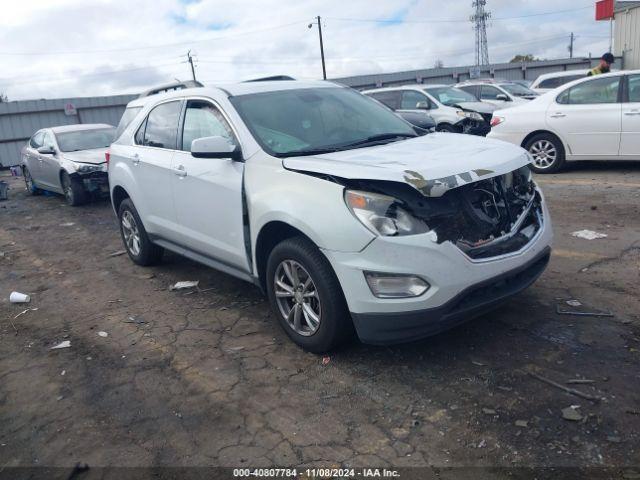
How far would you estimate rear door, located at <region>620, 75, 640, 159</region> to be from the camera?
821 cm

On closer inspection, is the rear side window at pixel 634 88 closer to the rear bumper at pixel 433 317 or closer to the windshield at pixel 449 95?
the windshield at pixel 449 95

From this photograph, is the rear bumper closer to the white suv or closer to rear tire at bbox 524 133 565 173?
the white suv

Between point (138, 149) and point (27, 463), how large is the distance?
11.2 feet

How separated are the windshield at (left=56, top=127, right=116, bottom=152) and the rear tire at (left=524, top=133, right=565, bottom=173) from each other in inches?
331

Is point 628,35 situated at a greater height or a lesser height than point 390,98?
greater

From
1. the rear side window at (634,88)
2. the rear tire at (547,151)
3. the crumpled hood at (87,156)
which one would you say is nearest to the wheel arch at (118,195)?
the crumpled hood at (87,156)

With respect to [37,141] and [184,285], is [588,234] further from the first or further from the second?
[37,141]

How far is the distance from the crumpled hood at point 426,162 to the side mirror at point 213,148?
0.49 m

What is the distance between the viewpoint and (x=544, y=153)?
935 centimetres

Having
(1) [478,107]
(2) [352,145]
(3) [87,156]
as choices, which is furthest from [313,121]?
(1) [478,107]

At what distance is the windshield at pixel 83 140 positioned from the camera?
1141 centimetres

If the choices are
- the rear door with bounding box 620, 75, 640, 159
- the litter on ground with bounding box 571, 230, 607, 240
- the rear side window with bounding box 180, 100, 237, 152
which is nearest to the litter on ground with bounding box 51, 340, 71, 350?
the rear side window with bounding box 180, 100, 237, 152

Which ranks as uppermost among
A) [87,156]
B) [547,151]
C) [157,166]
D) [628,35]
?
[628,35]

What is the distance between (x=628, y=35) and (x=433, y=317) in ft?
91.2
